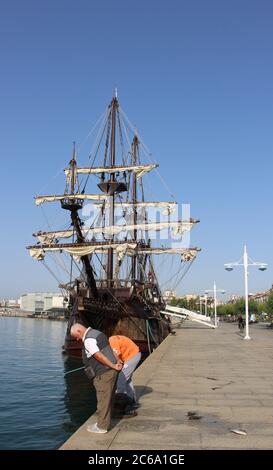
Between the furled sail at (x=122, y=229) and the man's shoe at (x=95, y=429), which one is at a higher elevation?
the furled sail at (x=122, y=229)

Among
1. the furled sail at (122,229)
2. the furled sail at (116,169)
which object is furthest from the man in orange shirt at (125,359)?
the furled sail at (116,169)

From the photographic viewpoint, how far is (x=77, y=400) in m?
18.0

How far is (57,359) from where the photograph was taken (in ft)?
114

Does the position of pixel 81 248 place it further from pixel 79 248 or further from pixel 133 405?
pixel 133 405

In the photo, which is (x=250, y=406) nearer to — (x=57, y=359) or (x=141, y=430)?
(x=141, y=430)

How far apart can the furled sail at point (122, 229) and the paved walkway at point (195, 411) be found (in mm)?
25957

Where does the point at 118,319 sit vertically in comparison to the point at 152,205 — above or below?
below

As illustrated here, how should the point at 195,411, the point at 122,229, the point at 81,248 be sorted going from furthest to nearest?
1. the point at 122,229
2. the point at 81,248
3. the point at 195,411

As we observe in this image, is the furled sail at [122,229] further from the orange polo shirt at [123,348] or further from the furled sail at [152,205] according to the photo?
the orange polo shirt at [123,348]

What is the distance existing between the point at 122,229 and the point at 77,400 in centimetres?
2419

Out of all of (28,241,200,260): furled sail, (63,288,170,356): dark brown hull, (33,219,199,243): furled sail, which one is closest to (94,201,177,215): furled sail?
(33,219,199,243): furled sail

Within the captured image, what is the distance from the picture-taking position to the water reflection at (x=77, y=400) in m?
14.3

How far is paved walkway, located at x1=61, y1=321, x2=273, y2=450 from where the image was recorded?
646 centimetres

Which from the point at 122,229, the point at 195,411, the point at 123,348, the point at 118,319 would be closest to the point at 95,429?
the point at 123,348
